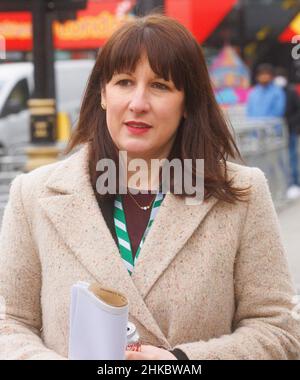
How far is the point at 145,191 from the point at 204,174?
0.51ft

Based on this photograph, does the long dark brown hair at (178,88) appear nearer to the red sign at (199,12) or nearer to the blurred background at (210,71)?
the blurred background at (210,71)

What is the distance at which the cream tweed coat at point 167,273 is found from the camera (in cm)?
220

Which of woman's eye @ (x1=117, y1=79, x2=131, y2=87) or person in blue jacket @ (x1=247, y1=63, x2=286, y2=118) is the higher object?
woman's eye @ (x1=117, y1=79, x2=131, y2=87)

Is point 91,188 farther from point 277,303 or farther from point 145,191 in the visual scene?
point 277,303

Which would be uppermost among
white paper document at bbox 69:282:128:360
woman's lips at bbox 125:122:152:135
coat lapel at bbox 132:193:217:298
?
woman's lips at bbox 125:122:152:135

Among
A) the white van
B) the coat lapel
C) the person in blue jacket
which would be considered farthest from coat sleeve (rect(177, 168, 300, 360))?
the white van

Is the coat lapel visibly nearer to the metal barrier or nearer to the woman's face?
the woman's face

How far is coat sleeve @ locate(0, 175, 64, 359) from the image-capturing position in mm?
2262

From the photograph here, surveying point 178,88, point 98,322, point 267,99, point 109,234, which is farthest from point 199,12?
point 98,322

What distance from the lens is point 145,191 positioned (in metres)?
2.35

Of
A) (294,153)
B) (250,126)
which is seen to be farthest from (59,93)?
(250,126)

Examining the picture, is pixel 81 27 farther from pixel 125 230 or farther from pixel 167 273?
pixel 167 273

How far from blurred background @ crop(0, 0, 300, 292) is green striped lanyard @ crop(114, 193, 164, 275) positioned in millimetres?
355

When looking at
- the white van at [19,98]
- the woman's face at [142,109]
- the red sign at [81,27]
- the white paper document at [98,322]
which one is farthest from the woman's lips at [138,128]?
the red sign at [81,27]
